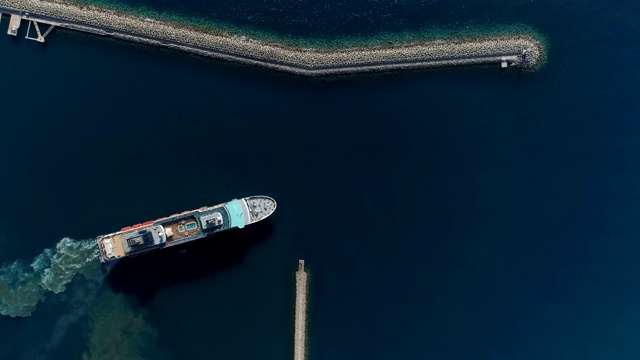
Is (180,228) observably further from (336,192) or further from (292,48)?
(292,48)

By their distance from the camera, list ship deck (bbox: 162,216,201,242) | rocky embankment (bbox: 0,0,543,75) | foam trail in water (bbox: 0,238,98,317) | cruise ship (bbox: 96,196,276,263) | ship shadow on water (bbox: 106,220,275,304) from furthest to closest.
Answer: rocky embankment (bbox: 0,0,543,75) < ship shadow on water (bbox: 106,220,275,304) < foam trail in water (bbox: 0,238,98,317) < ship deck (bbox: 162,216,201,242) < cruise ship (bbox: 96,196,276,263)

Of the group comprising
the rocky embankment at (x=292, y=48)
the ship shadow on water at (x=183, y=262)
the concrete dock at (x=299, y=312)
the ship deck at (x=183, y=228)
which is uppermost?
the rocky embankment at (x=292, y=48)

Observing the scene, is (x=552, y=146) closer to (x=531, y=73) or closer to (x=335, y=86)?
(x=531, y=73)

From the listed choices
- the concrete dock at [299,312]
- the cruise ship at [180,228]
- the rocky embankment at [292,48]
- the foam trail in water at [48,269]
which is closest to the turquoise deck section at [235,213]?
the cruise ship at [180,228]

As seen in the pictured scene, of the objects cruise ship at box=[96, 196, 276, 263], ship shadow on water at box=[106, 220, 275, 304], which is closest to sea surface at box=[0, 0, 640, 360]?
ship shadow on water at box=[106, 220, 275, 304]

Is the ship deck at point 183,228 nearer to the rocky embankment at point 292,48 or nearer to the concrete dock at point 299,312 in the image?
the concrete dock at point 299,312

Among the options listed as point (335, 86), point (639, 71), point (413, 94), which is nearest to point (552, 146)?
point (639, 71)

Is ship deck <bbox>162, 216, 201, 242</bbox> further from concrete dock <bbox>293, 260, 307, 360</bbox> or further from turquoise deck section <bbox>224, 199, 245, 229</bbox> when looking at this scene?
concrete dock <bbox>293, 260, 307, 360</bbox>
